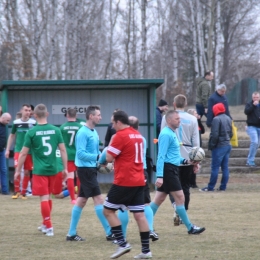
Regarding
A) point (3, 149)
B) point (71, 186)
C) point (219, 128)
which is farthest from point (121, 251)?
point (3, 149)

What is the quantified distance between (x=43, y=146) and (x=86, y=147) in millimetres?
720

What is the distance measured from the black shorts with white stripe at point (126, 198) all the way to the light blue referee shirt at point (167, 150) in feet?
3.85

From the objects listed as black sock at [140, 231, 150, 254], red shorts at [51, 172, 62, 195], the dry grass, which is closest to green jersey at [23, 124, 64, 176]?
red shorts at [51, 172, 62, 195]

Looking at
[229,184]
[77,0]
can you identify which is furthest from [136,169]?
[77,0]

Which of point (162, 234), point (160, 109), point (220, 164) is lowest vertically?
point (162, 234)

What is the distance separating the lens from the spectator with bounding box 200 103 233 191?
1702 cm

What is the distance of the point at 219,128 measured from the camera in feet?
55.9

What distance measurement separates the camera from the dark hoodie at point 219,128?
17.0 metres

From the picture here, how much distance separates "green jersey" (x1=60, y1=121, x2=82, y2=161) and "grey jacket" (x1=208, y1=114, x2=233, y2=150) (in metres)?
3.82

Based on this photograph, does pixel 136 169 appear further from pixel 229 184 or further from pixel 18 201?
pixel 229 184

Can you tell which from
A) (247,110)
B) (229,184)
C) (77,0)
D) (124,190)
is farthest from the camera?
→ (77,0)

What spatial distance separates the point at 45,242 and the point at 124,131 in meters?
2.39

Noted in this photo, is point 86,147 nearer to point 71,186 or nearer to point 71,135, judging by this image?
point 71,186

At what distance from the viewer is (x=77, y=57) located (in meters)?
42.9
